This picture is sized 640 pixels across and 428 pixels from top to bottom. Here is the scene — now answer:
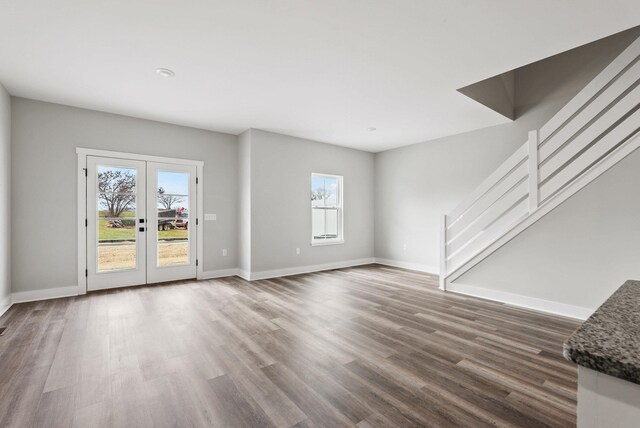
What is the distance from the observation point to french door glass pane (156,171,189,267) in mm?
5098

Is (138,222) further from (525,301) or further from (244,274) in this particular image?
(525,301)

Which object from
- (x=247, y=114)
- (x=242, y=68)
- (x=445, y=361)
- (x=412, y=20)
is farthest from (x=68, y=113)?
(x=445, y=361)

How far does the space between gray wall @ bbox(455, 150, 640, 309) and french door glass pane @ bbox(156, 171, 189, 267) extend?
506 cm

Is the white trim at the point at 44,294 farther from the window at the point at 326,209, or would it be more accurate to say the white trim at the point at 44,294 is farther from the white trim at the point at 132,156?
the window at the point at 326,209

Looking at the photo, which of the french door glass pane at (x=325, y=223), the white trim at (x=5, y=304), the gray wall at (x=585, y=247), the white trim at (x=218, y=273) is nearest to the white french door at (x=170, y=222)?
the white trim at (x=218, y=273)

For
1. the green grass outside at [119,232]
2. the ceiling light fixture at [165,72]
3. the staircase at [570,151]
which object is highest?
the ceiling light fixture at [165,72]

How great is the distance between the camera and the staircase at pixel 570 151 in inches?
123

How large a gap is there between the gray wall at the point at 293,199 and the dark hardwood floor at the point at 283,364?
5.49 feet

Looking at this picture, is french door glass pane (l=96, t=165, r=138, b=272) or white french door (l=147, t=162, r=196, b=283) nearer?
french door glass pane (l=96, t=165, r=138, b=272)

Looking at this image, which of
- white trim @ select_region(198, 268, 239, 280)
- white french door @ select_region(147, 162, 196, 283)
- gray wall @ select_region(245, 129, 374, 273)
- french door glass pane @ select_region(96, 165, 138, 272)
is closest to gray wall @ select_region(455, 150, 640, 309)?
gray wall @ select_region(245, 129, 374, 273)

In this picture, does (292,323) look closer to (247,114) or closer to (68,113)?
(247,114)

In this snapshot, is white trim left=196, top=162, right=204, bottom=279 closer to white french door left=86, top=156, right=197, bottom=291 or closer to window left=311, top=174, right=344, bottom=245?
white french door left=86, top=156, right=197, bottom=291

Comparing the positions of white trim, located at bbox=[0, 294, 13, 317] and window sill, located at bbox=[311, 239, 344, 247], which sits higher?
window sill, located at bbox=[311, 239, 344, 247]

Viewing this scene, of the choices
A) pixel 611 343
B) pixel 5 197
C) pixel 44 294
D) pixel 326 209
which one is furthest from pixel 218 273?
pixel 611 343
